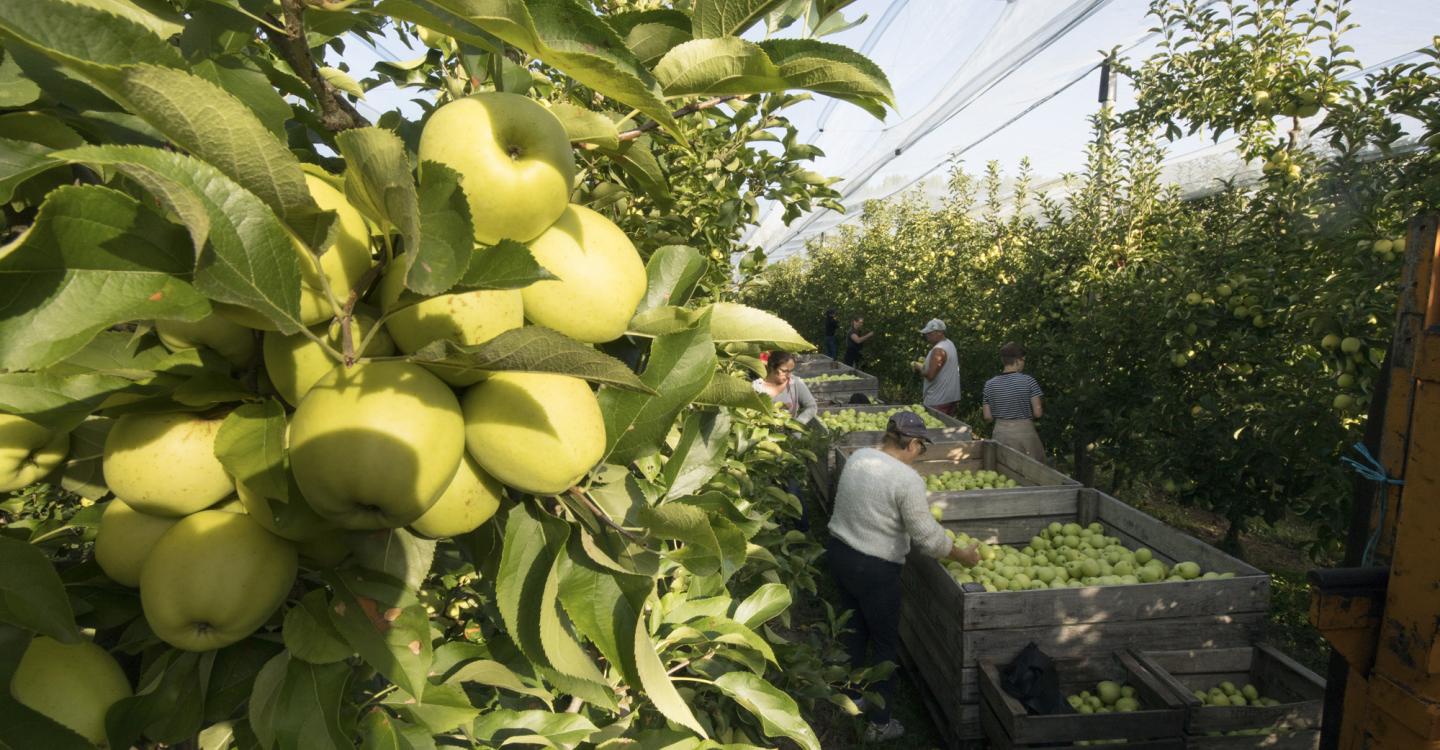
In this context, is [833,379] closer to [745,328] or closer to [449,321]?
[745,328]

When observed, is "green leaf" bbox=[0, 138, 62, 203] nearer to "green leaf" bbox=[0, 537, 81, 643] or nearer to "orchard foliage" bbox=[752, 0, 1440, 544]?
"green leaf" bbox=[0, 537, 81, 643]

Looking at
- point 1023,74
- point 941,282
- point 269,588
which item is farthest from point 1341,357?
point 1023,74

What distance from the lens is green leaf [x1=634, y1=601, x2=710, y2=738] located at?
0.77 m

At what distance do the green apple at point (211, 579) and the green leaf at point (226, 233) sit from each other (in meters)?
0.24

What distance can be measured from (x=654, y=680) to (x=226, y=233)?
1.99ft

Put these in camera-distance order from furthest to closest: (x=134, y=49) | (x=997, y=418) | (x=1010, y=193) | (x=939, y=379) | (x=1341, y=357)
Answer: (x=1010, y=193) < (x=939, y=379) < (x=997, y=418) < (x=1341, y=357) < (x=134, y=49)

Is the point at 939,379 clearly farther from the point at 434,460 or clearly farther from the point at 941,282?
the point at 434,460

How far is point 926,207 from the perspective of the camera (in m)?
16.1

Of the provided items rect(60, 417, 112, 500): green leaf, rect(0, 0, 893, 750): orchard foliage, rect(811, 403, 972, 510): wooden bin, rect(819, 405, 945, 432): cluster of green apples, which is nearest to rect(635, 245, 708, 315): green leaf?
rect(0, 0, 893, 750): orchard foliage

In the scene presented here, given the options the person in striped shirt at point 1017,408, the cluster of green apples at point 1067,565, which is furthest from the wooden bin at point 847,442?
the cluster of green apples at point 1067,565

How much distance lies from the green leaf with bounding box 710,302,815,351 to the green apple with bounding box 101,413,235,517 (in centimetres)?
51

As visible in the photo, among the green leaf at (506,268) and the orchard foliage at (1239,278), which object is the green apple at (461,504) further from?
the orchard foliage at (1239,278)

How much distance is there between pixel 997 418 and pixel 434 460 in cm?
747

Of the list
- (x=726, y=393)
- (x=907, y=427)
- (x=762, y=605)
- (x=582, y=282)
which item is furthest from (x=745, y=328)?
(x=907, y=427)
